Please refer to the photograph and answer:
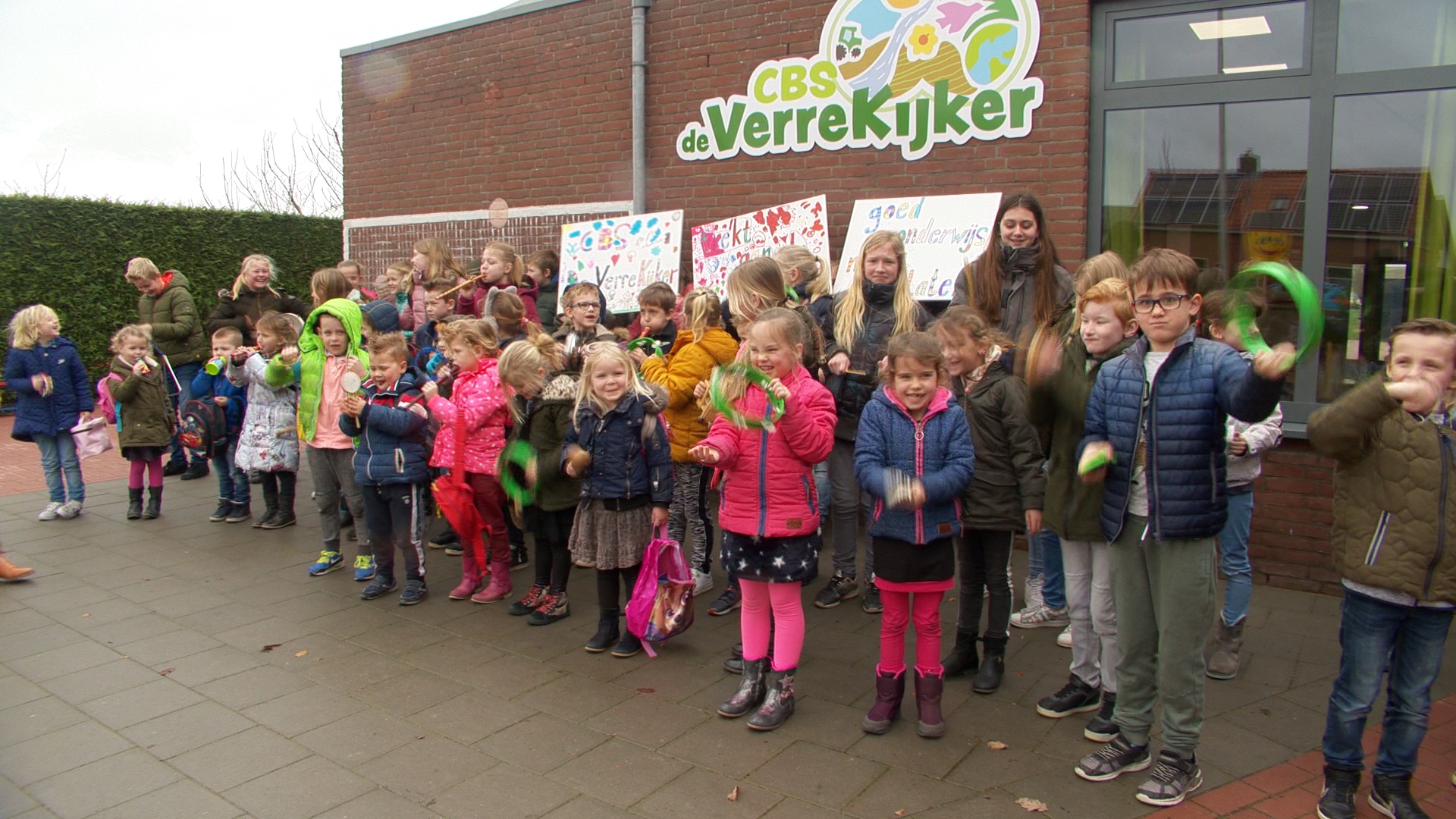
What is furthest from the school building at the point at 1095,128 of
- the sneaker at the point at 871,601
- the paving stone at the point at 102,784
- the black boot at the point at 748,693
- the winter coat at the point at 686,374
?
the paving stone at the point at 102,784

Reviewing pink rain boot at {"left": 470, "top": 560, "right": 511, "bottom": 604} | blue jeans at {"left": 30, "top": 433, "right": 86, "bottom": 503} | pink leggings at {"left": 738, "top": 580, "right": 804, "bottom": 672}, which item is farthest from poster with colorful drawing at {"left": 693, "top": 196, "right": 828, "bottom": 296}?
blue jeans at {"left": 30, "top": 433, "right": 86, "bottom": 503}

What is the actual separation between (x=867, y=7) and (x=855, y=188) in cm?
131

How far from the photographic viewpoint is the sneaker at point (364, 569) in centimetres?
607

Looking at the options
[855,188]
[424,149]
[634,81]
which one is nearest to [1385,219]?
[855,188]

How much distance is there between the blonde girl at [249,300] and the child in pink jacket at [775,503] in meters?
5.70

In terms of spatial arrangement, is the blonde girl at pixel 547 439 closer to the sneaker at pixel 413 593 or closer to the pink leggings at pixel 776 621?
the sneaker at pixel 413 593

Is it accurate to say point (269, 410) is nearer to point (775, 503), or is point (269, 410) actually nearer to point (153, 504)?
point (153, 504)

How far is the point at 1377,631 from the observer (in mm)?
3221

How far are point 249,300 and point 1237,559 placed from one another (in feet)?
25.6

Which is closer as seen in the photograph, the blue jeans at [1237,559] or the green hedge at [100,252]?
the blue jeans at [1237,559]

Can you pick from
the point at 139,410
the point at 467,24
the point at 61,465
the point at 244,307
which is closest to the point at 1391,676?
the point at 139,410

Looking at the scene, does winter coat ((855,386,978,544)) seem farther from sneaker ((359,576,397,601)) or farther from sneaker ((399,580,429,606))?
sneaker ((359,576,397,601))

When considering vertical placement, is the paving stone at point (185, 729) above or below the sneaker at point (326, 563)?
below

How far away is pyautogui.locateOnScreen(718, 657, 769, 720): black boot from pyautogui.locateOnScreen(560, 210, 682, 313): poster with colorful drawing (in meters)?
4.51
